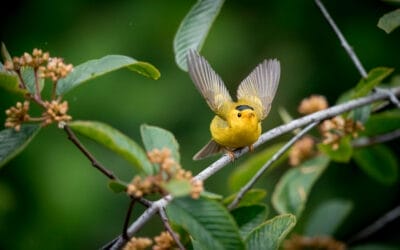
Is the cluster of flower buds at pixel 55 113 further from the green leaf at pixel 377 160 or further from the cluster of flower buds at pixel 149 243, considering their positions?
the green leaf at pixel 377 160

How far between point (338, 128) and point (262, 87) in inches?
13.7

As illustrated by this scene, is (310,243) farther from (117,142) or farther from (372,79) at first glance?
(117,142)

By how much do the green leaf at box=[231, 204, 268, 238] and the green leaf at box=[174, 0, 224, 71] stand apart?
580 millimetres

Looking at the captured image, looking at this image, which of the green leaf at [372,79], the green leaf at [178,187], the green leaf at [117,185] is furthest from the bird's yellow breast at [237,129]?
the green leaf at [178,187]

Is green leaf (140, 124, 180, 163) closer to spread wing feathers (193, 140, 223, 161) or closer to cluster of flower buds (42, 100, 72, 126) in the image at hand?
cluster of flower buds (42, 100, 72, 126)

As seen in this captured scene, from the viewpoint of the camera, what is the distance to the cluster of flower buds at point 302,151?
3291mm

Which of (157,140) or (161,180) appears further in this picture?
(157,140)

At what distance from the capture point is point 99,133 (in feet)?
5.68

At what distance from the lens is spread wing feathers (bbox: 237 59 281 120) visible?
275 centimetres

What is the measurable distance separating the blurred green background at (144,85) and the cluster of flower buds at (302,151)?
1.44 metres

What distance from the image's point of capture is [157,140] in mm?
1981

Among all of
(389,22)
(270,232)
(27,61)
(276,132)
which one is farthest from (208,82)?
(27,61)

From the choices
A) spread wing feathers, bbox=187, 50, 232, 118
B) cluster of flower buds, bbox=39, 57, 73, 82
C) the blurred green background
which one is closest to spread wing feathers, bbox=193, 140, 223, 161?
spread wing feathers, bbox=187, 50, 232, 118

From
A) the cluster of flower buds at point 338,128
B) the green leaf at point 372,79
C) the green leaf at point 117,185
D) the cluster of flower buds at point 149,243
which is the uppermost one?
the green leaf at point 117,185
